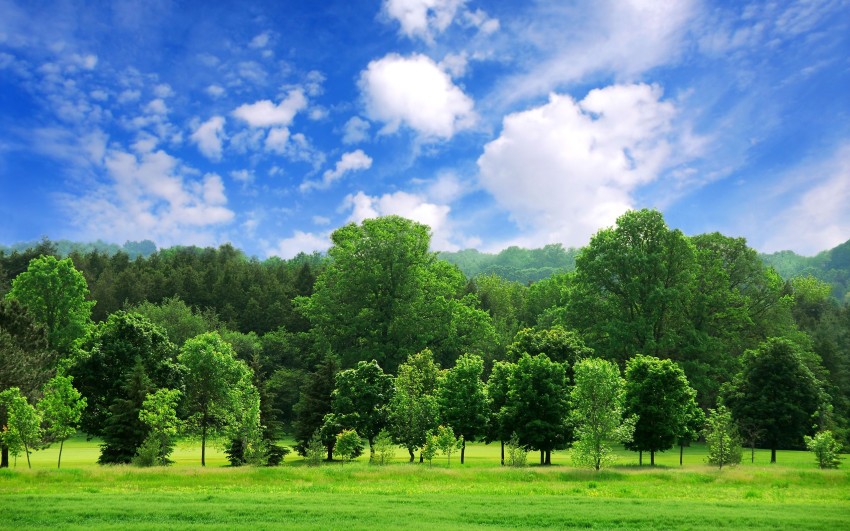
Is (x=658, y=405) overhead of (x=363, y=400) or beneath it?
overhead

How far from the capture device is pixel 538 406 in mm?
43469

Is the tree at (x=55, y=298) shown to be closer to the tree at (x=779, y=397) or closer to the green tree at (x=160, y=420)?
the green tree at (x=160, y=420)

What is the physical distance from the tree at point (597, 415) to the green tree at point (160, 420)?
26.4m

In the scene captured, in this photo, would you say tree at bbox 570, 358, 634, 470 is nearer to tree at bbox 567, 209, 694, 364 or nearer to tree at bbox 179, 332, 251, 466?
tree at bbox 567, 209, 694, 364

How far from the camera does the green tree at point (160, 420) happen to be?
38.4m

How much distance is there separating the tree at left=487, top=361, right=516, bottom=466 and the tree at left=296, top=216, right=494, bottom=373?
58.4ft

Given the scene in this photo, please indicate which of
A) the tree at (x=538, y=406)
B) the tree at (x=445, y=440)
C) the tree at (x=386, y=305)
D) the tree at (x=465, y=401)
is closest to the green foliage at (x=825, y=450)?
the tree at (x=538, y=406)

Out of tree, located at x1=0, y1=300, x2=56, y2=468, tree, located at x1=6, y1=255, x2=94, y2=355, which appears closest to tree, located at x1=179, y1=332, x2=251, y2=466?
tree, located at x1=0, y1=300, x2=56, y2=468

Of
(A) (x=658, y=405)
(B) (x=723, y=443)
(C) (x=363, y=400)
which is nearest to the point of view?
(B) (x=723, y=443)

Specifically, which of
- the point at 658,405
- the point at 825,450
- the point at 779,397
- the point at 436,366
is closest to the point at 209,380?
the point at 436,366

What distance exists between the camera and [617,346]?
187 ft

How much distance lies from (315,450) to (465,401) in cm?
1145

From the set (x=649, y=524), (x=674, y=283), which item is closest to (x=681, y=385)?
(x=674, y=283)

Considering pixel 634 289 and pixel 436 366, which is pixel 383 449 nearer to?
pixel 436 366
